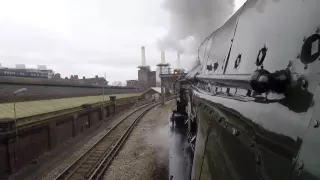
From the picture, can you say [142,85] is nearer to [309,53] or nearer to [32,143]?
[32,143]

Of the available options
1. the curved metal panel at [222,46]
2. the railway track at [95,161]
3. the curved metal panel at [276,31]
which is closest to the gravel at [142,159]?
the railway track at [95,161]

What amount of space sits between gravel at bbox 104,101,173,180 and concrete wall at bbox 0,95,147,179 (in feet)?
16.1

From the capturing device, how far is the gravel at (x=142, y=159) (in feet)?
35.5

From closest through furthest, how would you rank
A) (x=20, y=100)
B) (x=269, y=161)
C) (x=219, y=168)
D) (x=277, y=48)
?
(x=269, y=161) < (x=277, y=48) < (x=219, y=168) < (x=20, y=100)

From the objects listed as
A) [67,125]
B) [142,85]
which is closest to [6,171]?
[67,125]

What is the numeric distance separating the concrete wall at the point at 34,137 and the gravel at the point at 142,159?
492 cm

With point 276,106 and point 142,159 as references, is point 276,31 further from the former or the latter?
point 142,159

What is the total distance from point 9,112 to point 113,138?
24.1 feet

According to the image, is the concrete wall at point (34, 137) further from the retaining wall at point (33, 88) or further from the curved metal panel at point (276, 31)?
the curved metal panel at point (276, 31)

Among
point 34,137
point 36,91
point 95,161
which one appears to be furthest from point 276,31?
point 36,91

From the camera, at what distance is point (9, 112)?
45.0ft

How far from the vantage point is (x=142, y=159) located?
509 inches

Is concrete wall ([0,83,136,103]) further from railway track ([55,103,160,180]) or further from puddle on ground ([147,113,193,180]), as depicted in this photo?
puddle on ground ([147,113,193,180])

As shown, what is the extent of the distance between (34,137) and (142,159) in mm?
6785
